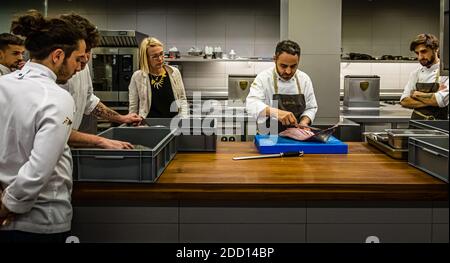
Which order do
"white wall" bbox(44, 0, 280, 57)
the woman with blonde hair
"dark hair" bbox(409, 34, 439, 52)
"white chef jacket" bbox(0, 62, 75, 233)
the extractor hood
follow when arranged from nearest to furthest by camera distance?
"white chef jacket" bbox(0, 62, 75, 233) < the woman with blonde hair < "dark hair" bbox(409, 34, 439, 52) < the extractor hood < "white wall" bbox(44, 0, 280, 57)

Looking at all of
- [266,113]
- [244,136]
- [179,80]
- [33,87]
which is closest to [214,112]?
[244,136]

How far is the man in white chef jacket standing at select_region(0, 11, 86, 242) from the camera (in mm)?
1824

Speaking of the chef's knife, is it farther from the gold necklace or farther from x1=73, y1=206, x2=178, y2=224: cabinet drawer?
the gold necklace

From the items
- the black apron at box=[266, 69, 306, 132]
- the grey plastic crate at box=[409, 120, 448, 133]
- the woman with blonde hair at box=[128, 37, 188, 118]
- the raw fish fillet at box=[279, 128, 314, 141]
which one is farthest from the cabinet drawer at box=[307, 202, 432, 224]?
the woman with blonde hair at box=[128, 37, 188, 118]

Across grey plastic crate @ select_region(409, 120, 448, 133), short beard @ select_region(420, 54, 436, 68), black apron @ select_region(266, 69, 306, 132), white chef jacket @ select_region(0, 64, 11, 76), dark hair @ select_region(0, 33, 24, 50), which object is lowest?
grey plastic crate @ select_region(409, 120, 448, 133)

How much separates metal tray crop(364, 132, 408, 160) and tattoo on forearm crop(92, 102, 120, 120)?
1630 millimetres

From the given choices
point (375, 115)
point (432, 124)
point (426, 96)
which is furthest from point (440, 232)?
point (375, 115)

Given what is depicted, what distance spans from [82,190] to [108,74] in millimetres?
4530

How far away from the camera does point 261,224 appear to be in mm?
2412

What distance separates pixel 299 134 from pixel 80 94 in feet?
4.46

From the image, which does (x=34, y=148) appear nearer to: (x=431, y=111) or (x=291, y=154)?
(x=291, y=154)

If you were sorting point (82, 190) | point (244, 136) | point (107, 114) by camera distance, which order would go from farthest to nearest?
point (244, 136), point (107, 114), point (82, 190)

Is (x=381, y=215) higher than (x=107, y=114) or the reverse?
the reverse
